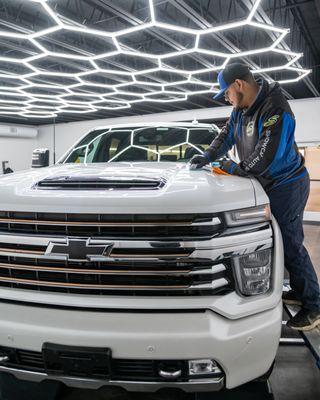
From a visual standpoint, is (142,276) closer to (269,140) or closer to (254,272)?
(254,272)

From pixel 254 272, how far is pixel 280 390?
88 centimetres

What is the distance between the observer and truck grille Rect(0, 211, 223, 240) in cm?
155

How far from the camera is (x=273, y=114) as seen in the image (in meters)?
2.22

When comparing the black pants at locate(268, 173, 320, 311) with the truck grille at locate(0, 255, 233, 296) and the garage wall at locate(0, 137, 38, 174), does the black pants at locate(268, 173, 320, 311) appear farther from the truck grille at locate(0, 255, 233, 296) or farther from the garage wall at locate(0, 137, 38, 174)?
the garage wall at locate(0, 137, 38, 174)

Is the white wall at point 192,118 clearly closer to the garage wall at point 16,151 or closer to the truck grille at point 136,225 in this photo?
the garage wall at point 16,151

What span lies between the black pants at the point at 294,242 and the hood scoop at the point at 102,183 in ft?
2.72

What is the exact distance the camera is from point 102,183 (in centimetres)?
180

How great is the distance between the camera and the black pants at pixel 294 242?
2230 millimetres

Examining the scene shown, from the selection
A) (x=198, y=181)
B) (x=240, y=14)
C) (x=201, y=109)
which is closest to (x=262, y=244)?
(x=198, y=181)

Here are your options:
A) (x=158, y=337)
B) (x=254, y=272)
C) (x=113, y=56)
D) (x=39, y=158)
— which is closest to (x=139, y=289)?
(x=158, y=337)

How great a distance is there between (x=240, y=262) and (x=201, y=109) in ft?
57.3

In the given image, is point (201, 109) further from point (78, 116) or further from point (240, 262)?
point (240, 262)

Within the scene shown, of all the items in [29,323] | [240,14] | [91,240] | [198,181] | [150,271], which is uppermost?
[240,14]

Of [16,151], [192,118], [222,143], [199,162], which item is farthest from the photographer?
[16,151]
